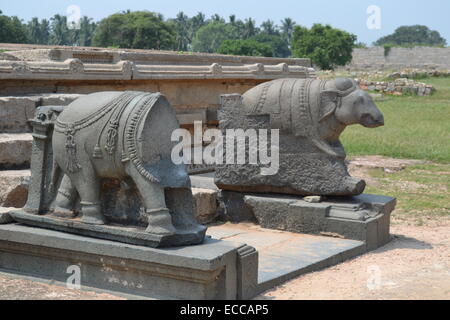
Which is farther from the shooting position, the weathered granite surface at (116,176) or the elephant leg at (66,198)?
the elephant leg at (66,198)

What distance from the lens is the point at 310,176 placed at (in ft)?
21.4

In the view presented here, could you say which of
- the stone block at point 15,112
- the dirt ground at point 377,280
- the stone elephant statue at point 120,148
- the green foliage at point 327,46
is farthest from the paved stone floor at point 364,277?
the green foliage at point 327,46

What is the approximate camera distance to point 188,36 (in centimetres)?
8862

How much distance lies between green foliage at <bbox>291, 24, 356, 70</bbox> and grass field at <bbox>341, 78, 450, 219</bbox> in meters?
19.5

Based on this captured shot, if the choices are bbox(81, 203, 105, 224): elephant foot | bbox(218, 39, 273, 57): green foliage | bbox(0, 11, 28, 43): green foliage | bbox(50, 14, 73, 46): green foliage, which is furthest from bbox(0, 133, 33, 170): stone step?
bbox(50, 14, 73, 46): green foliage

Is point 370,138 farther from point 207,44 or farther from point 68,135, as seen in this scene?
point 207,44

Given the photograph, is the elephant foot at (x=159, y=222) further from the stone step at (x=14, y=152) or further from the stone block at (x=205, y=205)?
the stone step at (x=14, y=152)

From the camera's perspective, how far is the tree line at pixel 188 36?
4306 centimetres

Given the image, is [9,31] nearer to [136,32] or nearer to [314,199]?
[136,32]

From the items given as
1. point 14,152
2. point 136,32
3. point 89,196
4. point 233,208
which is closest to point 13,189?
point 14,152

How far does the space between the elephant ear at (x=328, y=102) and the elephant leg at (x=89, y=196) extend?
8.89 feet
